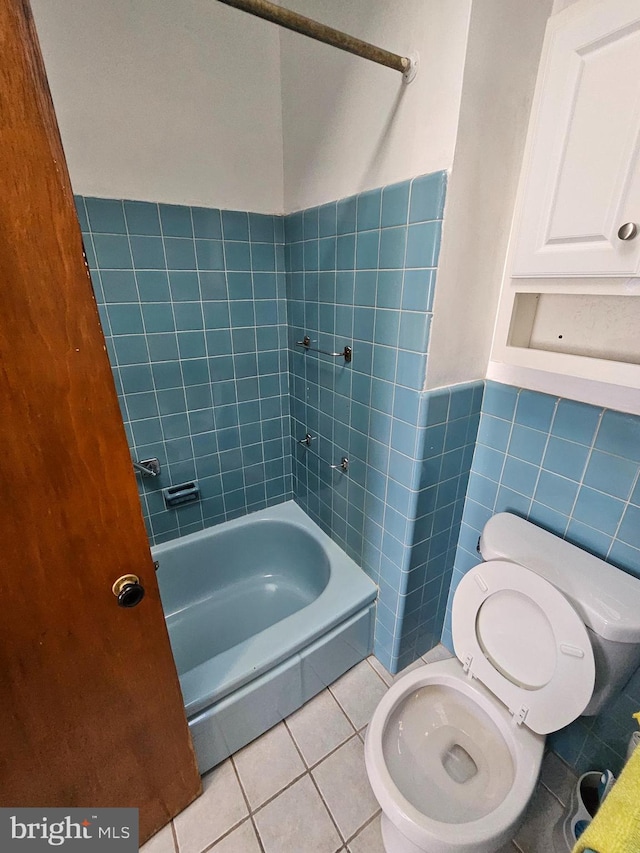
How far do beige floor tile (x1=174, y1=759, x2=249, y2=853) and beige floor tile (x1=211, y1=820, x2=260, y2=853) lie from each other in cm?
2

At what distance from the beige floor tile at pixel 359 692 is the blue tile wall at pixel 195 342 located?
A: 35.5 inches

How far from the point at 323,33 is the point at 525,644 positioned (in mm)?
1574

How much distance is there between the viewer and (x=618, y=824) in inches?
20.2

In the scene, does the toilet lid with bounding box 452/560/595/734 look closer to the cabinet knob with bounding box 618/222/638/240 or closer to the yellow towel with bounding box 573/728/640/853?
the yellow towel with bounding box 573/728/640/853

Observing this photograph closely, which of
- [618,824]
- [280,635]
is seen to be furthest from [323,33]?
[280,635]

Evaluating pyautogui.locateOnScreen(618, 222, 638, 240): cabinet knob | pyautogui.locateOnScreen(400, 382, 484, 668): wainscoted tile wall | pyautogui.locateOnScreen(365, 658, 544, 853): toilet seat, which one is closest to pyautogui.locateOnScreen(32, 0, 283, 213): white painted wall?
pyautogui.locateOnScreen(400, 382, 484, 668): wainscoted tile wall

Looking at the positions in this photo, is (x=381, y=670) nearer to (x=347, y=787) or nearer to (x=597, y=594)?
(x=347, y=787)

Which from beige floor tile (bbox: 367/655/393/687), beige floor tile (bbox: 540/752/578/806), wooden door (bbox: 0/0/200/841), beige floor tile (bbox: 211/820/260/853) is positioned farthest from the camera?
beige floor tile (bbox: 367/655/393/687)

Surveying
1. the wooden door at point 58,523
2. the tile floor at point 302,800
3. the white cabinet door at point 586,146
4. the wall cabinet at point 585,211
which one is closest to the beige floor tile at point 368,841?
the tile floor at point 302,800

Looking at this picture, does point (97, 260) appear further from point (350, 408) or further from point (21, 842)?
point (21, 842)

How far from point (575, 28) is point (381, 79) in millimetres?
443

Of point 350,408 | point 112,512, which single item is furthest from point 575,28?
point 112,512

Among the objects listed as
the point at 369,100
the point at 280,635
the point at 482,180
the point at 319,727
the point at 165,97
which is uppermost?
the point at 165,97

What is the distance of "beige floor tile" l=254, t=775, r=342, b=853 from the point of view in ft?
3.30
